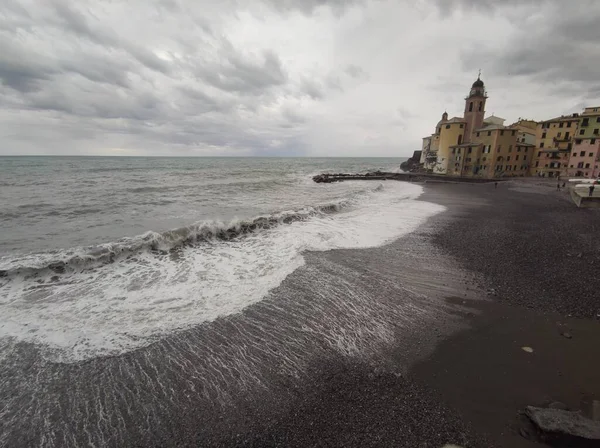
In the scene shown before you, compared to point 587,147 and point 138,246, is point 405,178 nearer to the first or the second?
point 587,147

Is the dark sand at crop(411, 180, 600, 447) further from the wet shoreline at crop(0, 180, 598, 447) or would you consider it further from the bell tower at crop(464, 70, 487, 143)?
the bell tower at crop(464, 70, 487, 143)

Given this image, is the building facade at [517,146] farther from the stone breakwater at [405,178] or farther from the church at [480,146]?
the stone breakwater at [405,178]

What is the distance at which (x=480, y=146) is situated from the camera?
168 feet

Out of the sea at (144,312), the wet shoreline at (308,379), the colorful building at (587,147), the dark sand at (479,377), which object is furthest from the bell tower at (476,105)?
the wet shoreline at (308,379)

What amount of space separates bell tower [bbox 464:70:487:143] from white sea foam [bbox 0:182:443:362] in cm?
5519

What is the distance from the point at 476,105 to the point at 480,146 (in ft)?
32.6

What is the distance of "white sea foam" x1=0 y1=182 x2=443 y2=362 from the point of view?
6.39 metres

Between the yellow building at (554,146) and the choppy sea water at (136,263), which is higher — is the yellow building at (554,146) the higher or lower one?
the higher one

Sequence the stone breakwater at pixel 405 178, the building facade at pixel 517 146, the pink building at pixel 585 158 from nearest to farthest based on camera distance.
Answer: the pink building at pixel 585 158 → the building facade at pixel 517 146 → the stone breakwater at pixel 405 178

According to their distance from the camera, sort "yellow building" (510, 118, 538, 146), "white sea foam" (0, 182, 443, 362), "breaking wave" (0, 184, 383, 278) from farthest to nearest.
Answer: "yellow building" (510, 118, 538, 146) < "breaking wave" (0, 184, 383, 278) < "white sea foam" (0, 182, 443, 362)

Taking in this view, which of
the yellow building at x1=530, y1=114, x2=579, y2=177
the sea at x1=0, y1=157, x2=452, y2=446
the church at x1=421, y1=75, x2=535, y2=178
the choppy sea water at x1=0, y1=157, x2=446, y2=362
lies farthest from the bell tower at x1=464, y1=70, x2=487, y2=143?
the sea at x1=0, y1=157, x2=452, y2=446

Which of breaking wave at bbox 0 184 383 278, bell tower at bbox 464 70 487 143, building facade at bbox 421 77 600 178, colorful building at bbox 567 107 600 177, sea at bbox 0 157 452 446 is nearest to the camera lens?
sea at bbox 0 157 452 446

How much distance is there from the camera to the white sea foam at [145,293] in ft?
21.0

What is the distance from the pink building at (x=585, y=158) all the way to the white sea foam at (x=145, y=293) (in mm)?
52066
